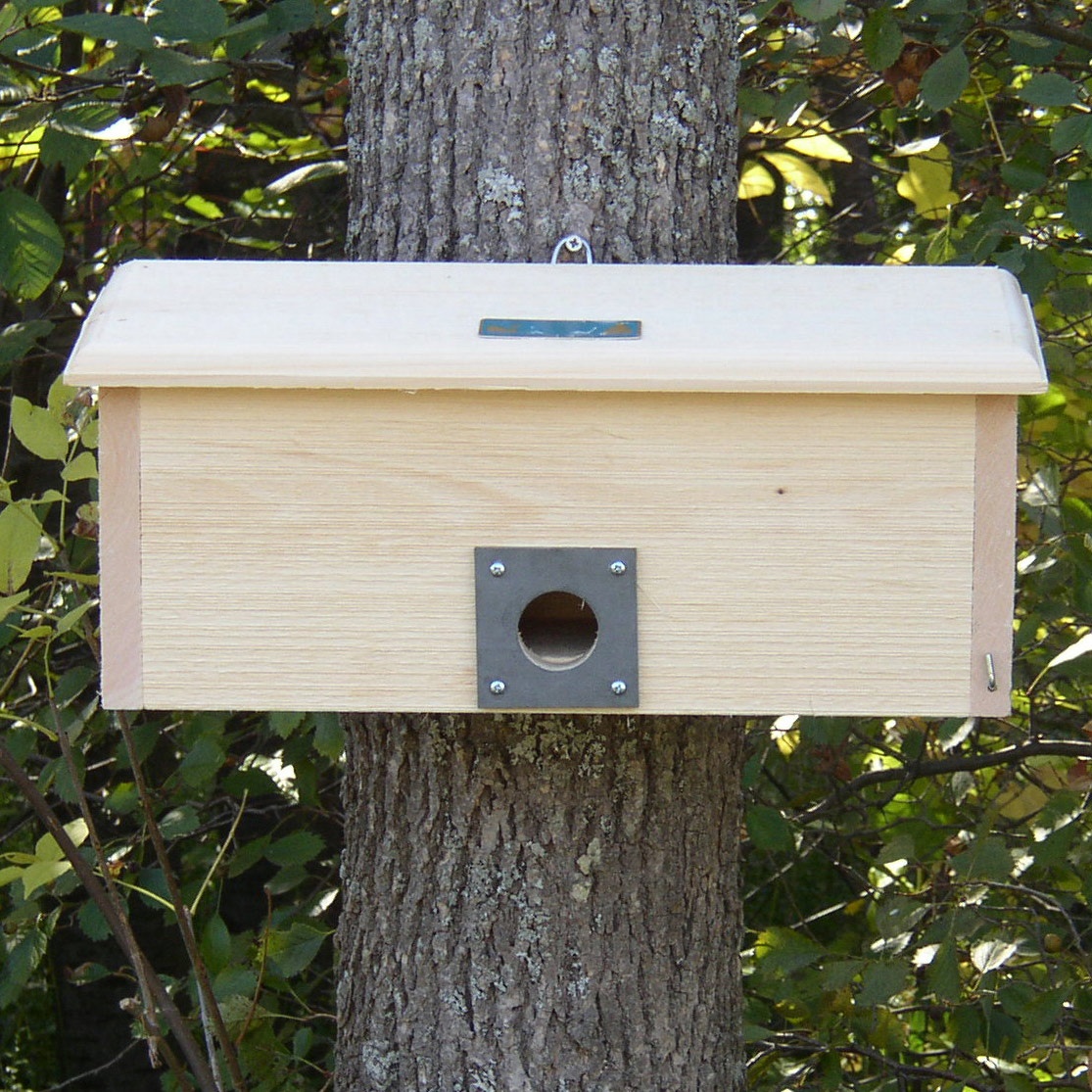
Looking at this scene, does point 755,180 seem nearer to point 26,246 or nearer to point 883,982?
point 26,246

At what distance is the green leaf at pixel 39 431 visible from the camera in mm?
1416

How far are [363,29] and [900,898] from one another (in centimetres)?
148

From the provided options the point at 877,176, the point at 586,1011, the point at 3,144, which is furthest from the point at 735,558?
the point at 877,176

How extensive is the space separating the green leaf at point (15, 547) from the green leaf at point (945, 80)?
51.3 inches

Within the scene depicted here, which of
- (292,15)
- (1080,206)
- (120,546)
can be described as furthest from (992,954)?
(292,15)

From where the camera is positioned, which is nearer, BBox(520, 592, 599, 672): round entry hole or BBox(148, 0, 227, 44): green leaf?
BBox(520, 592, 599, 672): round entry hole

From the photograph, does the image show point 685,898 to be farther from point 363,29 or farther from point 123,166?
point 123,166

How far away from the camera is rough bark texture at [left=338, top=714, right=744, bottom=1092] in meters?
1.50

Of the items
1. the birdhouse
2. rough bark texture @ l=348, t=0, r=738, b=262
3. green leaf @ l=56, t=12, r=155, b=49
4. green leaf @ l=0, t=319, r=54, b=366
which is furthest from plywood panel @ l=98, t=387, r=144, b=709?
green leaf @ l=0, t=319, r=54, b=366

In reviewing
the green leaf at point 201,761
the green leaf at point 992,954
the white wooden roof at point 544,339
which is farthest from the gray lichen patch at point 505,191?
the green leaf at point 992,954

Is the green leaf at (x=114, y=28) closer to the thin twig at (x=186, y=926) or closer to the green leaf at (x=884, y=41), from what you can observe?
the thin twig at (x=186, y=926)

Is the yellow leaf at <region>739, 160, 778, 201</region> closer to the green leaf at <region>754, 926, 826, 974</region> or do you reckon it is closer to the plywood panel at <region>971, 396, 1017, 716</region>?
the green leaf at <region>754, 926, 826, 974</region>

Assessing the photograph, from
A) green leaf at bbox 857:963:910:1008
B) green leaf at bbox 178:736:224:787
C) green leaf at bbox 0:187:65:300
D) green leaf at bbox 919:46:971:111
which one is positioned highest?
green leaf at bbox 919:46:971:111

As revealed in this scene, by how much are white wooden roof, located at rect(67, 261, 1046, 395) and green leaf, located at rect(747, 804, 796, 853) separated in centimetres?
105
